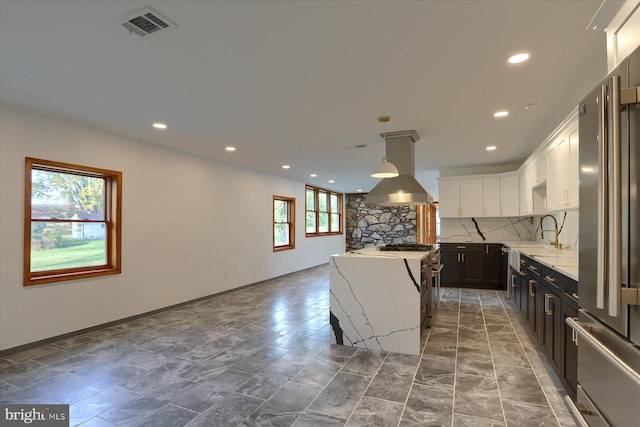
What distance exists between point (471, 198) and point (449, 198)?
0.41 m

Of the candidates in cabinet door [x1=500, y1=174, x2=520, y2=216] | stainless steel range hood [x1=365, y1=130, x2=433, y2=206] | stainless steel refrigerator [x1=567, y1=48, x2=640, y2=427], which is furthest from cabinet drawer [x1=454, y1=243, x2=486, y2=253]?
stainless steel refrigerator [x1=567, y1=48, x2=640, y2=427]

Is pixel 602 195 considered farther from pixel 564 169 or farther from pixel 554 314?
pixel 564 169

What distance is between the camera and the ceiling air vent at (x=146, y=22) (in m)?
1.82

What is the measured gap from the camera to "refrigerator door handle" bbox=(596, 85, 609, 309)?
1066 mm

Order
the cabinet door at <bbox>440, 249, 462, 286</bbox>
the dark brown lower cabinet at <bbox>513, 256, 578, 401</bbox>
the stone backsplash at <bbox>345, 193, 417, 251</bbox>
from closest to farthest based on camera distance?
the dark brown lower cabinet at <bbox>513, 256, 578, 401</bbox> < the cabinet door at <bbox>440, 249, 462, 286</bbox> < the stone backsplash at <bbox>345, 193, 417, 251</bbox>

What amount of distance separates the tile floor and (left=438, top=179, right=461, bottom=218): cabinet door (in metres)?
2.79

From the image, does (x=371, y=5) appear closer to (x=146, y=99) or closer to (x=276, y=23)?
(x=276, y=23)

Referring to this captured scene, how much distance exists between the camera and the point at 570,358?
7.29ft

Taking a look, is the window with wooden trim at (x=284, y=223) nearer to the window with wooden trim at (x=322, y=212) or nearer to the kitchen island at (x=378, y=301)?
the window with wooden trim at (x=322, y=212)

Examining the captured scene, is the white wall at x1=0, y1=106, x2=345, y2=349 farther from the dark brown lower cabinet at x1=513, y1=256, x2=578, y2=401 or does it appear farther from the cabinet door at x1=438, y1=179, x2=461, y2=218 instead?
the dark brown lower cabinet at x1=513, y1=256, x2=578, y2=401

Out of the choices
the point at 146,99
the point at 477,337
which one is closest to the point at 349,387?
the point at 477,337

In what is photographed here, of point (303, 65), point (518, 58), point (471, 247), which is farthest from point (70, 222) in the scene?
point (471, 247)

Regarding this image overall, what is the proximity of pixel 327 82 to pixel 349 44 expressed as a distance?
58 cm

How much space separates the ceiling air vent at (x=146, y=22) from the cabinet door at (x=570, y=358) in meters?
3.06
